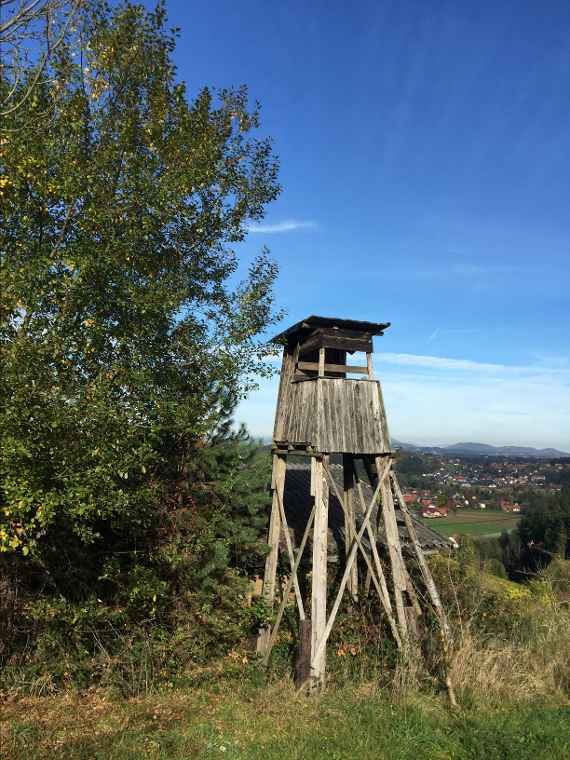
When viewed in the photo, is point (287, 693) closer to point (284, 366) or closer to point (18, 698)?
point (18, 698)

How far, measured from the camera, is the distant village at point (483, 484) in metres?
66.3

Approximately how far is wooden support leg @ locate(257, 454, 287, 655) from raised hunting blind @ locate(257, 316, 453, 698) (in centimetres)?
2

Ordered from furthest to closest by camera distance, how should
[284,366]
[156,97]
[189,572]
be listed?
[284,366], [156,97], [189,572]

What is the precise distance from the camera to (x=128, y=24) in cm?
937

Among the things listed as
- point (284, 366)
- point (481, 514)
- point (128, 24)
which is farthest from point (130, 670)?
point (481, 514)

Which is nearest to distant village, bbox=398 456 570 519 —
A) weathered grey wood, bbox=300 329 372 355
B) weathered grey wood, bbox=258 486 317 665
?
weathered grey wood, bbox=258 486 317 665

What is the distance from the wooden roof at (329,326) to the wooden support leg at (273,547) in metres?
2.82

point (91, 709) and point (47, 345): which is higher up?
point (47, 345)

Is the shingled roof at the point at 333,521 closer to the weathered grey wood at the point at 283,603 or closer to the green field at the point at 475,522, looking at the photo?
the weathered grey wood at the point at 283,603

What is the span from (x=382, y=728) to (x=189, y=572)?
164 inches

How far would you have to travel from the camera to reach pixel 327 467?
10.1 metres

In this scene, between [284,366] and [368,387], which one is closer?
[368,387]

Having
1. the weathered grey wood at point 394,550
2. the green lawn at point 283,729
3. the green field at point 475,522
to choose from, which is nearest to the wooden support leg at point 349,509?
the weathered grey wood at point 394,550

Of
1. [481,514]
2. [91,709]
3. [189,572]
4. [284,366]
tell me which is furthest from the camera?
[481,514]
